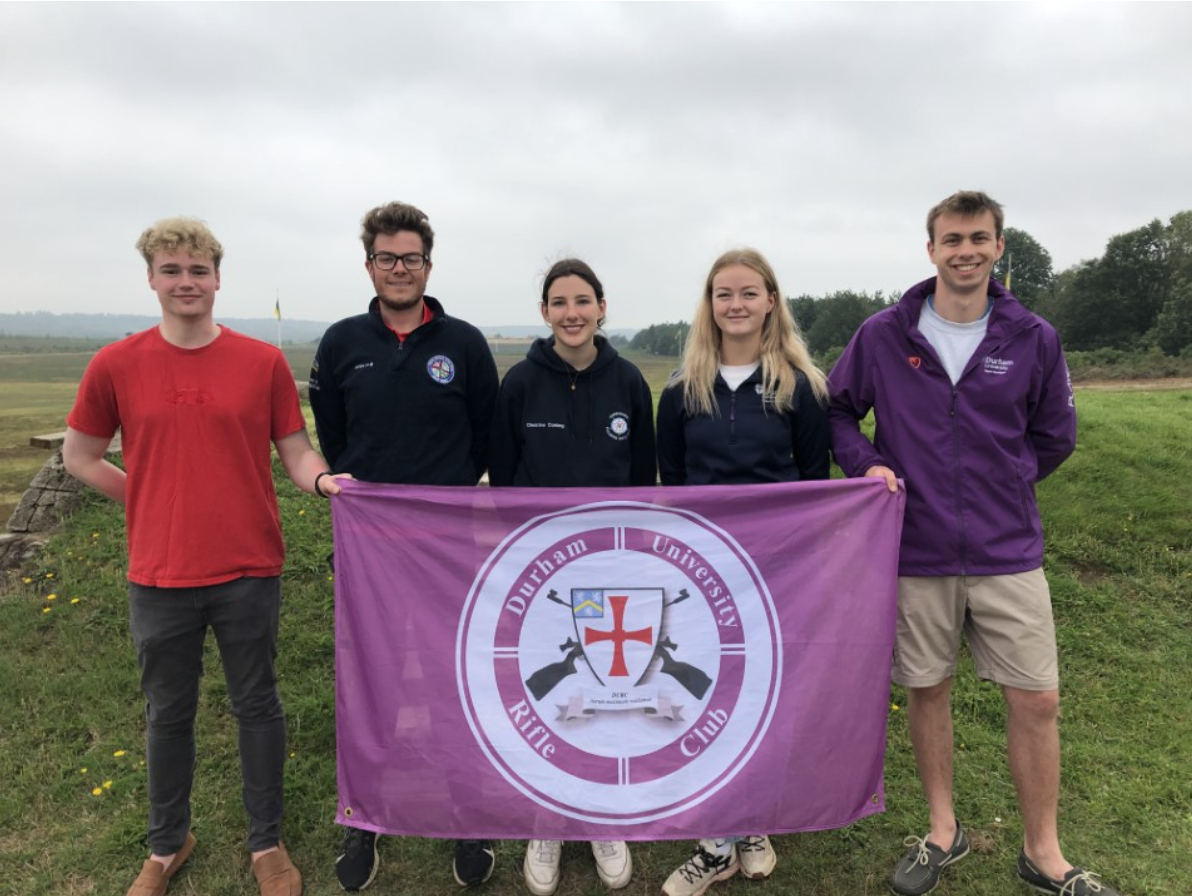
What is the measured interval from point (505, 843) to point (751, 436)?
2156 millimetres

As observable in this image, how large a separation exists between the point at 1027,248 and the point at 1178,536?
78581mm

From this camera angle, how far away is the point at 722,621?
3.01 metres

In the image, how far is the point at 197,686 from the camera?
121 inches

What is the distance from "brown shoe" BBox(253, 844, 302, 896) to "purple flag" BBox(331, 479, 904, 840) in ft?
1.37

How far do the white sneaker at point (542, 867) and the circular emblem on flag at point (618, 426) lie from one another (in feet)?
5.67

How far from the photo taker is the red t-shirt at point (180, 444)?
9.31 ft

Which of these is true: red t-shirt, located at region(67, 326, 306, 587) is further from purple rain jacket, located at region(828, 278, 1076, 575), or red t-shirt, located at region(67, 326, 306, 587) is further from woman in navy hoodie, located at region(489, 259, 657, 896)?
purple rain jacket, located at region(828, 278, 1076, 575)

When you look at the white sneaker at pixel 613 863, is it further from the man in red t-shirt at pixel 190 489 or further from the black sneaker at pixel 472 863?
the man in red t-shirt at pixel 190 489

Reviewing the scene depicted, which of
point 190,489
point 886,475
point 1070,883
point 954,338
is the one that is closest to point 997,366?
point 954,338

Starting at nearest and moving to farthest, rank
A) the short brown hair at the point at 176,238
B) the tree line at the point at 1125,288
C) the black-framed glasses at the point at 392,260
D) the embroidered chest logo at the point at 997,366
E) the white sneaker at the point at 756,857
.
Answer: the short brown hair at the point at 176,238
the embroidered chest logo at the point at 997,366
the black-framed glasses at the point at 392,260
the white sneaker at the point at 756,857
the tree line at the point at 1125,288

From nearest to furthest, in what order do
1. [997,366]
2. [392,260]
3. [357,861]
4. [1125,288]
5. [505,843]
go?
1. [997,366]
2. [392,260]
3. [357,861]
4. [505,843]
5. [1125,288]

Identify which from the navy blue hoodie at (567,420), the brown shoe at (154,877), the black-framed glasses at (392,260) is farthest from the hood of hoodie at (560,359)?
the brown shoe at (154,877)

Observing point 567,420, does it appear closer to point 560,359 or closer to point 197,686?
point 560,359

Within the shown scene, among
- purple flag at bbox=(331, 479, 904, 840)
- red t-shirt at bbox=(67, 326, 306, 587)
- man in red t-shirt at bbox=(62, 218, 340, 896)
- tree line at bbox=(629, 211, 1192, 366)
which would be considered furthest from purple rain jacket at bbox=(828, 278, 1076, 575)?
tree line at bbox=(629, 211, 1192, 366)
